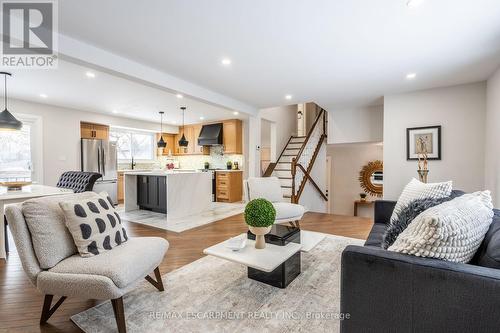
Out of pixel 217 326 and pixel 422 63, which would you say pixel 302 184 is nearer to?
pixel 422 63

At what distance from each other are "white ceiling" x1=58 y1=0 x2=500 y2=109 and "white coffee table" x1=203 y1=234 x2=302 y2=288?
2.05m

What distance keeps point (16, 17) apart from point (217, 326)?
3108 mm

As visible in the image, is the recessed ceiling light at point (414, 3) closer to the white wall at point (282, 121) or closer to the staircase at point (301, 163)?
the staircase at point (301, 163)

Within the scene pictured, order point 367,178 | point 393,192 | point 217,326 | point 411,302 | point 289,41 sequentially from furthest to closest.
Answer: point 367,178
point 393,192
point 289,41
point 217,326
point 411,302

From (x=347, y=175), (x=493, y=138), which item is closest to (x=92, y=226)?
(x=493, y=138)

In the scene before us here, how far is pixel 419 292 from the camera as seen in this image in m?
0.94

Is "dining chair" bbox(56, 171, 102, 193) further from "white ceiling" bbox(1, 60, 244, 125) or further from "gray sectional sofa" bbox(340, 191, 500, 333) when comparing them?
"gray sectional sofa" bbox(340, 191, 500, 333)

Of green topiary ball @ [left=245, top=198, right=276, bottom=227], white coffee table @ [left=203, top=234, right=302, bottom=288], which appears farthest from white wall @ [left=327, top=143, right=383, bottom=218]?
green topiary ball @ [left=245, top=198, right=276, bottom=227]

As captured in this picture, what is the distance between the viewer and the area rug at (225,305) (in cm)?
161

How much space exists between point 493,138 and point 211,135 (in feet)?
19.7

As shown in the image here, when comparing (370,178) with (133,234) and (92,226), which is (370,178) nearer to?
(133,234)

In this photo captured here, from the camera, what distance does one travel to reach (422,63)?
3.04m

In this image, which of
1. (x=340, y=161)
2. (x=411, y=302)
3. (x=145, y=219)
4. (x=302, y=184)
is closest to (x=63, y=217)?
(x=411, y=302)

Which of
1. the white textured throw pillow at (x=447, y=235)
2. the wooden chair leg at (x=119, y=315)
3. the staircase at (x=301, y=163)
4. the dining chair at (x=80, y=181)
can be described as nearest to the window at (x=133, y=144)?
the dining chair at (x=80, y=181)
